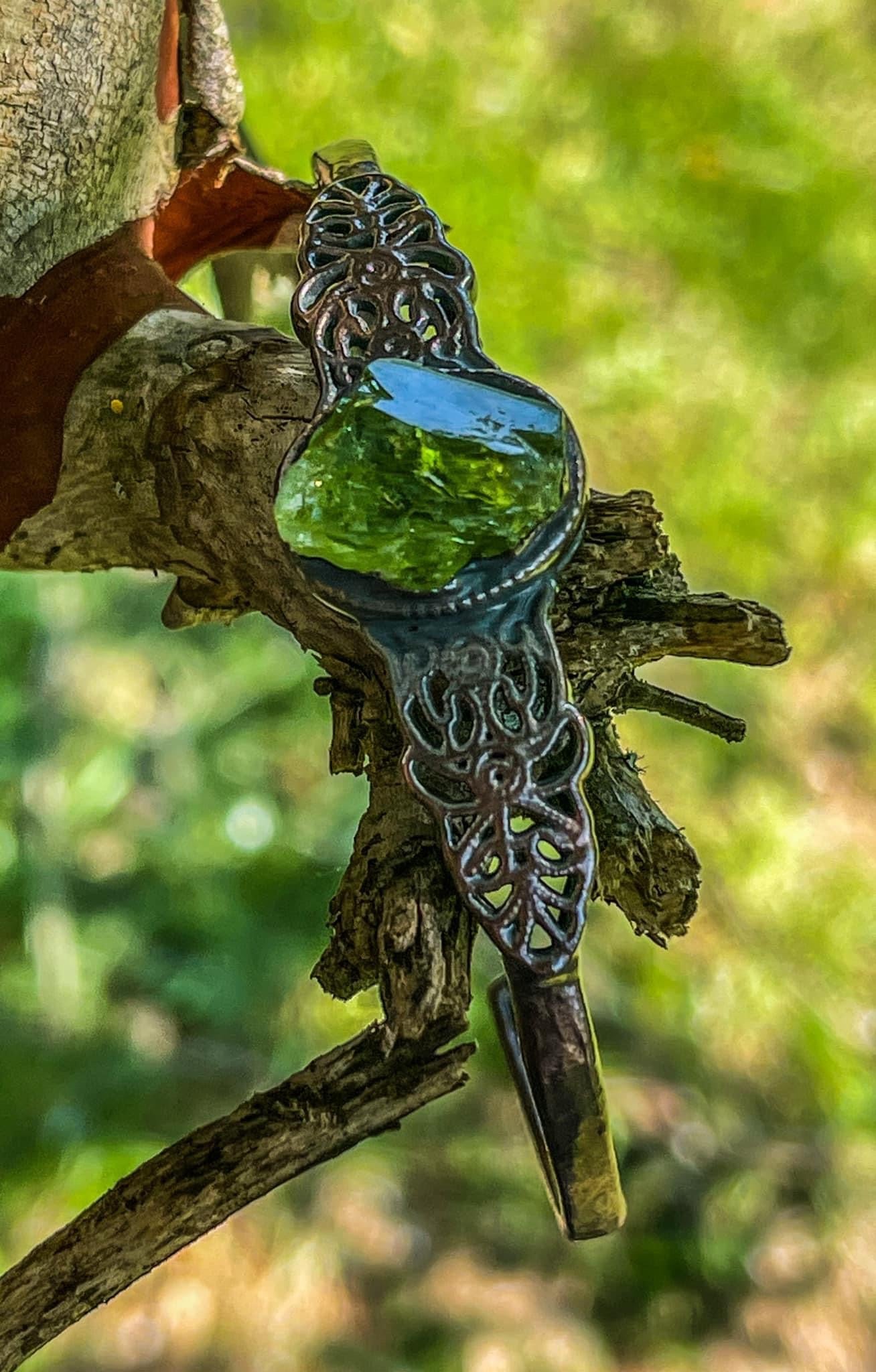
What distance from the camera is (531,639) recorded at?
14.3 inches

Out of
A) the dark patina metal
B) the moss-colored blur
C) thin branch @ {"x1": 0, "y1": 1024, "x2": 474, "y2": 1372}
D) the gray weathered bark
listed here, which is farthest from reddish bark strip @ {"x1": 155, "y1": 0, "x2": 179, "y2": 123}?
the moss-colored blur

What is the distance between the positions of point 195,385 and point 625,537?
0.16 m

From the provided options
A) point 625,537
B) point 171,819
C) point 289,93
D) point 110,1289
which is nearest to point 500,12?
point 289,93

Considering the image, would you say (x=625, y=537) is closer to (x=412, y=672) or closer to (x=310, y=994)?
(x=412, y=672)

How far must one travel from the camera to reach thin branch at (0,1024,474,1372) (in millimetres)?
394

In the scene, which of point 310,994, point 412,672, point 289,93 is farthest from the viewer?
point 289,93

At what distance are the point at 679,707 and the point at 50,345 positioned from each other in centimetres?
27

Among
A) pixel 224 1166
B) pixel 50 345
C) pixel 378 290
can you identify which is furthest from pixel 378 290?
pixel 224 1166

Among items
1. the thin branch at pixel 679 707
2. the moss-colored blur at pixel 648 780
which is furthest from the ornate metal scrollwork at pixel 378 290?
the moss-colored blur at pixel 648 780

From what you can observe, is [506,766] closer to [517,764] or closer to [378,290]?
[517,764]

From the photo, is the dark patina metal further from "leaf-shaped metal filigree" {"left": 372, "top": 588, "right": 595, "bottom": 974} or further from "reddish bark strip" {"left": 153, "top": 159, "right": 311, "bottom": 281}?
"reddish bark strip" {"left": 153, "top": 159, "right": 311, "bottom": 281}

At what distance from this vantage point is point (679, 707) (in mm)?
468

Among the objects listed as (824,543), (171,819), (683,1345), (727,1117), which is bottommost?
(683,1345)

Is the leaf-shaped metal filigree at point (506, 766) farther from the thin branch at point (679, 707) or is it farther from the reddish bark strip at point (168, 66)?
the reddish bark strip at point (168, 66)
